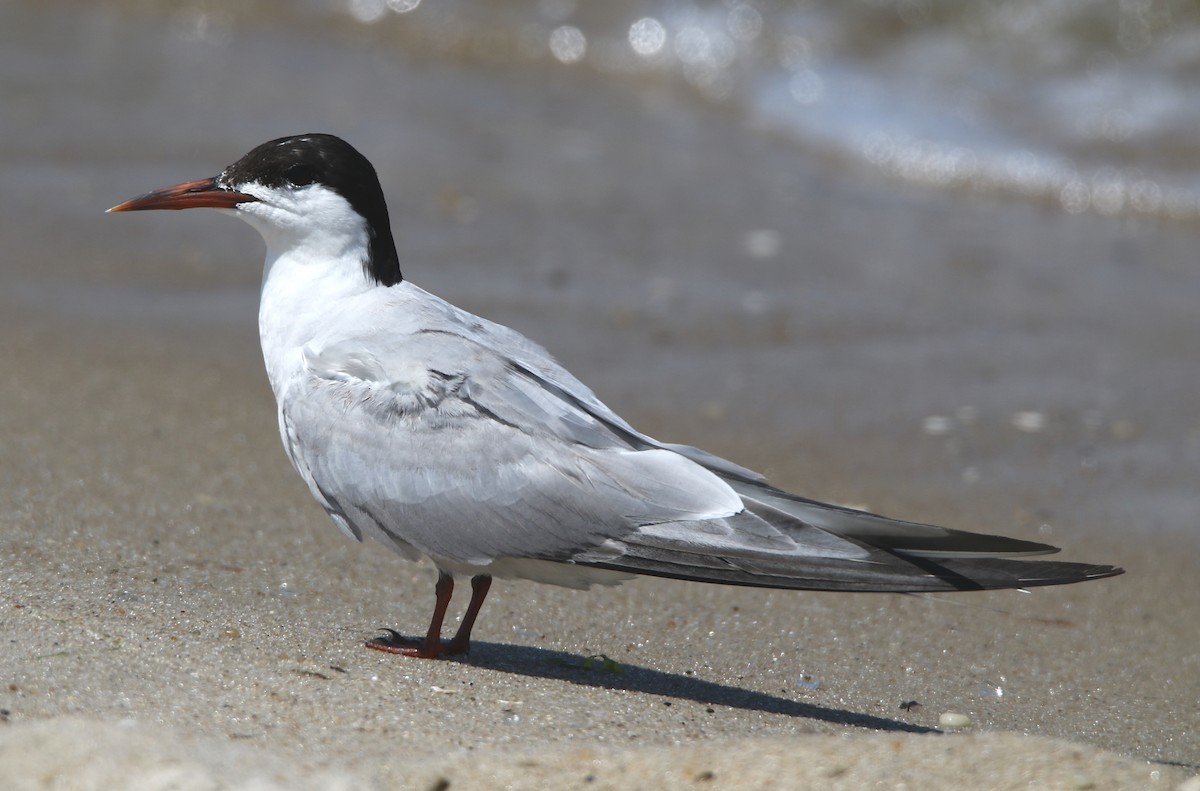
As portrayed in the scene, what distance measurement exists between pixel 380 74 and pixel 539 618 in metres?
6.85

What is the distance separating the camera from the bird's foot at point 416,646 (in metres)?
3.55

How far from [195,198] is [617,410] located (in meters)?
2.17

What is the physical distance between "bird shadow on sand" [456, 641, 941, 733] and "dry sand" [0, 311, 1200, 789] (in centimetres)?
1

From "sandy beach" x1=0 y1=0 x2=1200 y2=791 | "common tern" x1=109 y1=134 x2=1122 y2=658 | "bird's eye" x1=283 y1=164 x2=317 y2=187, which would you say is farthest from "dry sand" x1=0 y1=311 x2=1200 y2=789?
"bird's eye" x1=283 y1=164 x2=317 y2=187

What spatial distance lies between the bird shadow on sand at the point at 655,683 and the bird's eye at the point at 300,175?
4.33 feet

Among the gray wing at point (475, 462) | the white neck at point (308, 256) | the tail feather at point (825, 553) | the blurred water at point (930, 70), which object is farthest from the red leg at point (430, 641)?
the blurred water at point (930, 70)

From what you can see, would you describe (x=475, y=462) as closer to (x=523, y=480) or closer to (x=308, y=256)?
(x=523, y=480)

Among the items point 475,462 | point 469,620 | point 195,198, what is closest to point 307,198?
point 195,198

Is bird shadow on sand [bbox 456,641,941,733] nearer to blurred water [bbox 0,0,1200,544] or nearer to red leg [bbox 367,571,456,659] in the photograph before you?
red leg [bbox 367,571,456,659]

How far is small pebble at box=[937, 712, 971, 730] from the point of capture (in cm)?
355

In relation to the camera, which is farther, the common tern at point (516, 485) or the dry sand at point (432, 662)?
the common tern at point (516, 485)

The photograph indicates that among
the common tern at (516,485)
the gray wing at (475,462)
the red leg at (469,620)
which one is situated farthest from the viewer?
the red leg at (469,620)

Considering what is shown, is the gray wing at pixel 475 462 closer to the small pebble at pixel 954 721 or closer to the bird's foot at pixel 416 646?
the bird's foot at pixel 416 646

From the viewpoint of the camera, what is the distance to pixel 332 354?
3.63m
